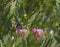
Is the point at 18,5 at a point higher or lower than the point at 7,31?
higher

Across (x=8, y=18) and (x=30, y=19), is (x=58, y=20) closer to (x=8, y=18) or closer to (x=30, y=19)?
(x=30, y=19)

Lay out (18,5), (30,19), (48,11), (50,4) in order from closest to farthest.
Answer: (30,19) < (18,5) < (48,11) < (50,4)

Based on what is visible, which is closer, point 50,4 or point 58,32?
point 58,32

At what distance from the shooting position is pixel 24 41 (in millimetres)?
1038

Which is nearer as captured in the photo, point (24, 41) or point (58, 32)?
point (24, 41)

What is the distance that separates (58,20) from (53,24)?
0.47 feet

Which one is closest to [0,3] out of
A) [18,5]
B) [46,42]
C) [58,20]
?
[18,5]

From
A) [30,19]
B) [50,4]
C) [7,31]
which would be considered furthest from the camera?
[50,4]

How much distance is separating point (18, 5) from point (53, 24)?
0.84 feet

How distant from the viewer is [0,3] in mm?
1580

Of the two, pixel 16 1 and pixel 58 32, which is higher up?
pixel 16 1

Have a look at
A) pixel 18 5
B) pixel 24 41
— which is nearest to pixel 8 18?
pixel 18 5

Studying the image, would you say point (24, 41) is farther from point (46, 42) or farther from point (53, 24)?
point (53, 24)

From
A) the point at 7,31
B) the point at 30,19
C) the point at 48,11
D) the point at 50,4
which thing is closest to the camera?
the point at 7,31
